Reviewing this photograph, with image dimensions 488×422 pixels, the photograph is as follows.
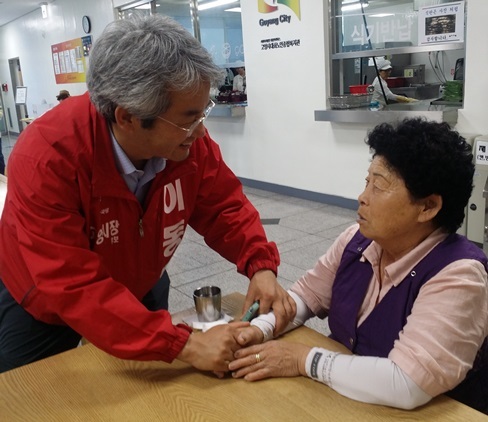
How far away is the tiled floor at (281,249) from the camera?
329cm

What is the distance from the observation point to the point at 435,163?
116 cm

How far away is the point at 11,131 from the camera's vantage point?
45.5 feet

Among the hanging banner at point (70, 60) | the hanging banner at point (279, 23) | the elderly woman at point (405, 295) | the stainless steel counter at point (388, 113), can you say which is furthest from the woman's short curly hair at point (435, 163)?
the hanging banner at point (70, 60)

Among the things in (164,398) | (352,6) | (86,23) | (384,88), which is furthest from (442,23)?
(86,23)

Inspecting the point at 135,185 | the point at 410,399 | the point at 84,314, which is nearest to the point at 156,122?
the point at 135,185

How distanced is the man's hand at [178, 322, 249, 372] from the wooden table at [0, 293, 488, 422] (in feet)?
0.12

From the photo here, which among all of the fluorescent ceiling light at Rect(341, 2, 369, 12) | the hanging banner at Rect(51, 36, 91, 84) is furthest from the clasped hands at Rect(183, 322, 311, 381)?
the hanging banner at Rect(51, 36, 91, 84)

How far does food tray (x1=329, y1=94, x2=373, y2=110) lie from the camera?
181 inches

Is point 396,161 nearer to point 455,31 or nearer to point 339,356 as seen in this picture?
point 339,356

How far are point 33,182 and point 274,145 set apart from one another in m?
4.57

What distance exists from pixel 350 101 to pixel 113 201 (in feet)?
12.1

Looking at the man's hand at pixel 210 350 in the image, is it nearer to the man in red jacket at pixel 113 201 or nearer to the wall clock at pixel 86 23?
the man in red jacket at pixel 113 201

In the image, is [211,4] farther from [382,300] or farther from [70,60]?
[382,300]

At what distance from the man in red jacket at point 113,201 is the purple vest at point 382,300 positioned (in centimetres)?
15
